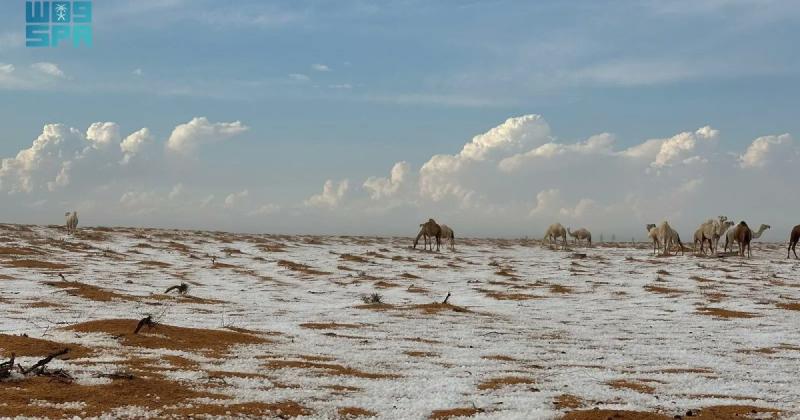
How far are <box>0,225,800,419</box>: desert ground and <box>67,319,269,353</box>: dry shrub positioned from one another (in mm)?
47

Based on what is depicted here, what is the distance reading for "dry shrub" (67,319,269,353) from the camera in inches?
399

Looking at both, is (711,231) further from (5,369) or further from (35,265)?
(5,369)

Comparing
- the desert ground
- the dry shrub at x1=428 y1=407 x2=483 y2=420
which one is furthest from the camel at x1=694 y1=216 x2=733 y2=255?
the dry shrub at x1=428 y1=407 x2=483 y2=420

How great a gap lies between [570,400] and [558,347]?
15.2ft

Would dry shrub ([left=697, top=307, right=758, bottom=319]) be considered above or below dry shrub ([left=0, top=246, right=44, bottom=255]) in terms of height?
below

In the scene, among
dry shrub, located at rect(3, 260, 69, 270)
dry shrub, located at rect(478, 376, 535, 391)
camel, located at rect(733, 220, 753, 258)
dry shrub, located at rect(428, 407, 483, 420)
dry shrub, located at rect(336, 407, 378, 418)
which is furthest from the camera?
camel, located at rect(733, 220, 753, 258)

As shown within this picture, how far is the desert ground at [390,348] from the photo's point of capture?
281 inches

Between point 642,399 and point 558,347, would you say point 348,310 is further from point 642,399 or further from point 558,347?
point 642,399

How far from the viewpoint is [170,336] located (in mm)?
10766

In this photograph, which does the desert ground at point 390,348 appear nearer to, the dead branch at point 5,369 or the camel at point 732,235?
the dead branch at point 5,369

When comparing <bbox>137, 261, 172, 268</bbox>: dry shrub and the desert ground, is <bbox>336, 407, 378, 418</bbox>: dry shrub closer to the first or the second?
the desert ground

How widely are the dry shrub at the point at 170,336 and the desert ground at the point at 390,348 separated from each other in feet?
0.15

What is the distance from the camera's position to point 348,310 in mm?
17172

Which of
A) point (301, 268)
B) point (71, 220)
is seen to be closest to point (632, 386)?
point (301, 268)
